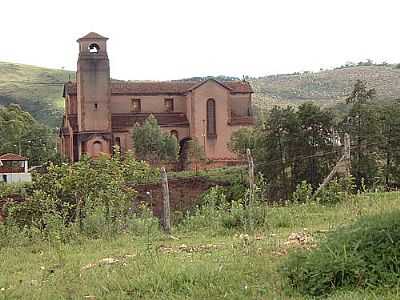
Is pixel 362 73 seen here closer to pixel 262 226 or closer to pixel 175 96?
pixel 175 96

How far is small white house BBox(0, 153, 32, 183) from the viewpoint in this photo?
156ft

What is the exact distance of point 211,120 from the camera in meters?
63.2

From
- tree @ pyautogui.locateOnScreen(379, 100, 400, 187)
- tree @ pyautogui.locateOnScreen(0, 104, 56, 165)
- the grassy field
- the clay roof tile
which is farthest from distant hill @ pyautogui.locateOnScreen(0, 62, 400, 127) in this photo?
the grassy field

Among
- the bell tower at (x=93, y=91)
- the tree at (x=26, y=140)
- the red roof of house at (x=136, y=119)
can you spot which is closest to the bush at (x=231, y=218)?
the bell tower at (x=93, y=91)

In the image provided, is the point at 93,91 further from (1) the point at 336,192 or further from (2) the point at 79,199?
(1) the point at 336,192

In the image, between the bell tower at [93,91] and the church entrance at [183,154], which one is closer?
the church entrance at [183,154]

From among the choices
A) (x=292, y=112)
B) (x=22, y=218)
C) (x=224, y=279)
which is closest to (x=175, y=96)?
(x=292, y=112)

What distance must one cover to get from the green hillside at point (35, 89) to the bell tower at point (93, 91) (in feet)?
163

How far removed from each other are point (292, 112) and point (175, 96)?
3167 cm

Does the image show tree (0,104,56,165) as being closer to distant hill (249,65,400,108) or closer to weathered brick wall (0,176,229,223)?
weathered brick wall (0,176,229,223)

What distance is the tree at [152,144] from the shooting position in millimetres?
56969

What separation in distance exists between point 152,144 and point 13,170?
40.4 feet

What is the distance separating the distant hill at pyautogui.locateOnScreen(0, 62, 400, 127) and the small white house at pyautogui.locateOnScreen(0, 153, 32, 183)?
41.2 metres

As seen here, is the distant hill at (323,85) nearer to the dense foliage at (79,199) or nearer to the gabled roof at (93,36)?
the gabled roof at (93,36)
